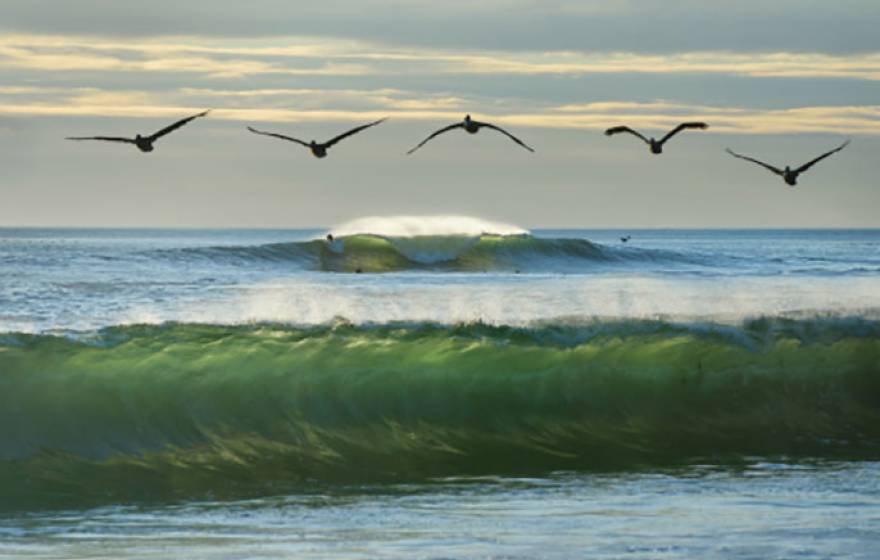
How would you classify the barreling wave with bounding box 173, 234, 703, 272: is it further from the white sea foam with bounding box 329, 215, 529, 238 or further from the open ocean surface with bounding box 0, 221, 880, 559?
the open ocean surface with bounding box 0, 221, 880, 559

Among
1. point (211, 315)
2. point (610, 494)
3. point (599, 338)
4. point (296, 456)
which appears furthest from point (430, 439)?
point (211, 315)

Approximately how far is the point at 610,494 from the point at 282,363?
8.36m

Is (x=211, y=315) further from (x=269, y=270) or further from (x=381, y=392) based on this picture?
(x=269, y=270)

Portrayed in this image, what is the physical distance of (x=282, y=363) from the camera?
22266 mm

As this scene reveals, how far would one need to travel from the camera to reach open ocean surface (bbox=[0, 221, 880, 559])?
1293 centimetres

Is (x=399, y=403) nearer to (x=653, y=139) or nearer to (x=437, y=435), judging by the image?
(x=437, y=435)

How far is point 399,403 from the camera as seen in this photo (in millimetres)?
21141

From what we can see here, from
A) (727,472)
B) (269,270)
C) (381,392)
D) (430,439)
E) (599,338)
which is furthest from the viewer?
(269,270)

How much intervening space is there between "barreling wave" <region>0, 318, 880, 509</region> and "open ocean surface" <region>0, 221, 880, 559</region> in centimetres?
5

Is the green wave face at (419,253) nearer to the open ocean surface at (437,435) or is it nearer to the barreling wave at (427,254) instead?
the barreling wave at (427,254)

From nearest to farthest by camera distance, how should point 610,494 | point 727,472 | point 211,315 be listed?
point 610,494
point 727,472
point 211,315

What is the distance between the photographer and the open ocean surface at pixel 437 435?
42.4 feet

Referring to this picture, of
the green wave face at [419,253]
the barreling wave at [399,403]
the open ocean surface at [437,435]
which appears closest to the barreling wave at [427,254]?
the green wave face at [419,253]

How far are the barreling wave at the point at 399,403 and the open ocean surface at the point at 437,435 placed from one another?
5cm
